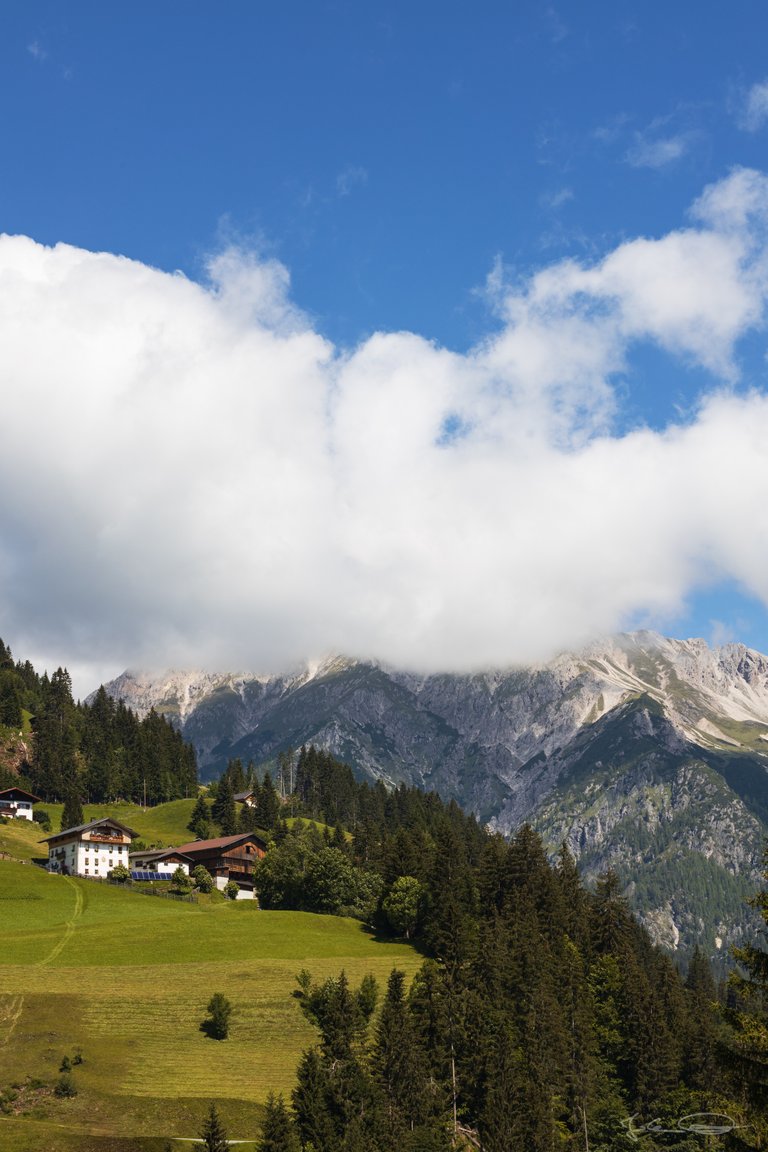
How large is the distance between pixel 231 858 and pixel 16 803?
45.4m

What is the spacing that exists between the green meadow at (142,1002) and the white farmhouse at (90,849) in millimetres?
10488

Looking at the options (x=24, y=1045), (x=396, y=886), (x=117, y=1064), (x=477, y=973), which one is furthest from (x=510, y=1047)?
(x=396, y=886)

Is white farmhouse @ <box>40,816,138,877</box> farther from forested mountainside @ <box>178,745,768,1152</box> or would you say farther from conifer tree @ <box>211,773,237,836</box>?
conifer tree @ <box>211,773,237,836</box>

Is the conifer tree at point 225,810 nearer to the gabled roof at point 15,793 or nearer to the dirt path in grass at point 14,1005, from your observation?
the gabled roof at point 15,793

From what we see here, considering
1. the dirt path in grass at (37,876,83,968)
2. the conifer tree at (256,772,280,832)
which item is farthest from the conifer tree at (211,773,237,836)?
the dirt path in grass at (37,876,83,968)

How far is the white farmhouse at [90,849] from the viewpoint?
15400 cm

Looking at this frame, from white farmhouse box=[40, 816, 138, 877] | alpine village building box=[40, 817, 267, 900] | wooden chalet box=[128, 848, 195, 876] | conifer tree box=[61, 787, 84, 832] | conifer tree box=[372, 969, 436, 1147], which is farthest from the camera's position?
conifer tree box=[61, 787, 84, 832]

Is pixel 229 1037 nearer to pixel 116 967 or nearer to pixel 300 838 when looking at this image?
pixel 116 967

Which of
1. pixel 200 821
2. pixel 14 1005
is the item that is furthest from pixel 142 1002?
pixel 200 821

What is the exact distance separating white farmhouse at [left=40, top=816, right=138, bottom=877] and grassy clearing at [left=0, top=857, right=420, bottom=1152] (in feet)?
40.0

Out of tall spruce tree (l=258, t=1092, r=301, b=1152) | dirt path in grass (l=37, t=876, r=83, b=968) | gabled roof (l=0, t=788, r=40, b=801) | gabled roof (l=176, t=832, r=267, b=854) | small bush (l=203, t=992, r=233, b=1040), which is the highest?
gabled roof (l=0, t=788, r=40, b=801)

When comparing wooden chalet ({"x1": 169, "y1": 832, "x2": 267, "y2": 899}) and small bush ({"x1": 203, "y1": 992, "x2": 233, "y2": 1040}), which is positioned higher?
wooden chalet ({"x1": 169, "y1": 832, "x2": 267, "y2": 899})

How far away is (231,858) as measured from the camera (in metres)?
162

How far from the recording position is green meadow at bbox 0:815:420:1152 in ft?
218
